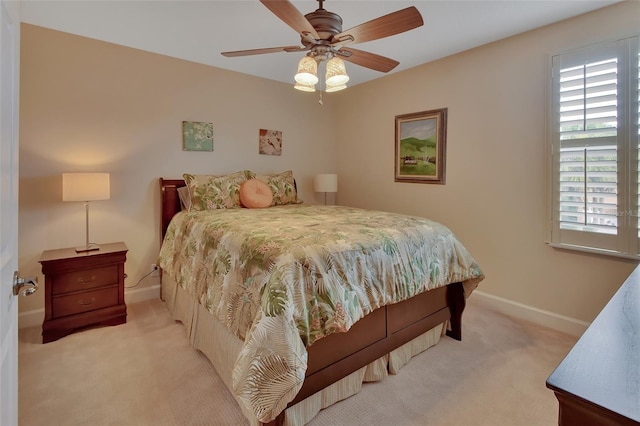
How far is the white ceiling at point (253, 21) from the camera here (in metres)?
2.27

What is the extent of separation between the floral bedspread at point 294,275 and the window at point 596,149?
0.96m

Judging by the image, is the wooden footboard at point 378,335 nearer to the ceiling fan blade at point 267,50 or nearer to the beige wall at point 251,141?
the beige wall at point 251,141

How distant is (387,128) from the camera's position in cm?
389

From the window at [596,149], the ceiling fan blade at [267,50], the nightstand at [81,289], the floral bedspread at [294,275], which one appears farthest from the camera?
the nightstand at [81,289]

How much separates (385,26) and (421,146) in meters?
1.97

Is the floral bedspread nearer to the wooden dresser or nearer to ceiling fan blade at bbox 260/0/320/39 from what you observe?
the wooden dresser

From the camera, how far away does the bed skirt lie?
159 cm

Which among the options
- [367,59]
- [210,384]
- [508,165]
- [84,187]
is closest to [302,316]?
[210,384]

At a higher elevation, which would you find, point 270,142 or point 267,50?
point 267,50

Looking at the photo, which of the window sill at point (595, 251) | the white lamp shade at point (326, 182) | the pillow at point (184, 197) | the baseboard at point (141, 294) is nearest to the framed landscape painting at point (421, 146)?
the white lamp shade at point (326, 182)

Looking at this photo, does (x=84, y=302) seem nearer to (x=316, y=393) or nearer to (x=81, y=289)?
(x=81, y=289)

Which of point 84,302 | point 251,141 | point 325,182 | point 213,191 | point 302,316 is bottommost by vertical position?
point 84,302

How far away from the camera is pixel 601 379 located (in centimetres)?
59

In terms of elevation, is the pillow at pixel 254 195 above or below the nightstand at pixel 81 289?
above
